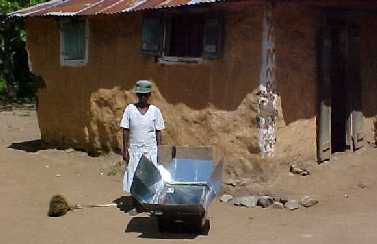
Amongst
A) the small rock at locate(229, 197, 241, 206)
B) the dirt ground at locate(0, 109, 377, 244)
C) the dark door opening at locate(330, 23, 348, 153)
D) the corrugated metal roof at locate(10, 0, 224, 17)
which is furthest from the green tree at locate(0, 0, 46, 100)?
the small rock at locate(229, 197, 241, 206)

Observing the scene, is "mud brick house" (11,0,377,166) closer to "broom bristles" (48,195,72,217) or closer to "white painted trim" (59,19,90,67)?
"white painted trim" (59,19,90,67)

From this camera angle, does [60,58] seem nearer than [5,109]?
Yes

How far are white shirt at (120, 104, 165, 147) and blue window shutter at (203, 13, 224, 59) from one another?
178 centimetres

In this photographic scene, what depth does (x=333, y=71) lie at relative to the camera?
34.3 ft

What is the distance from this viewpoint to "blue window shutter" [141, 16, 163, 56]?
1014cm

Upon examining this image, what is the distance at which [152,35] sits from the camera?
10.2m

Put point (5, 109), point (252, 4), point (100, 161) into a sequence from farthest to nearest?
point (5, 109), point (100, 161), point (252, 4)

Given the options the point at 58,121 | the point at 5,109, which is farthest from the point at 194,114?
the point at 5,109

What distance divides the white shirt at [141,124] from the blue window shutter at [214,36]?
1.78 metres

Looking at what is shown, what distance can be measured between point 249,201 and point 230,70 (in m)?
1.87

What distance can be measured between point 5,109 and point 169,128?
12812mm

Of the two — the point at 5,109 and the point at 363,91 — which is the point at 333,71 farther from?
the point at 5,109

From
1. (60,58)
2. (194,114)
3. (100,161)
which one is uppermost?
(60,58)

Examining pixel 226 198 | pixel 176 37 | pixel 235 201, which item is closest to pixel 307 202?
pixel 235 201
